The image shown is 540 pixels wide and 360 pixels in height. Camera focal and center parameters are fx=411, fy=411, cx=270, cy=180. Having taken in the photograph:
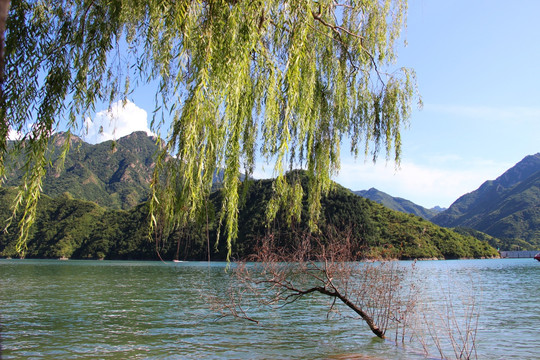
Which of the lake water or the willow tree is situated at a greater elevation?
the willow tree

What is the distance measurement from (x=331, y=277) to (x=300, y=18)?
757 centimetres

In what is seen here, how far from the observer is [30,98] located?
5238 millimetres

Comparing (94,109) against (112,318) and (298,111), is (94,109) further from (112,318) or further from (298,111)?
(112,318)

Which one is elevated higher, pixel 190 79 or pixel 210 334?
pixel 190 79

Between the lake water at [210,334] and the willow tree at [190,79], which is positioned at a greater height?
the willow tree at [190,79]

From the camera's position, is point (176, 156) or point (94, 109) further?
point (94, 109)

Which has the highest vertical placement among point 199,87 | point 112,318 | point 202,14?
point 202,14

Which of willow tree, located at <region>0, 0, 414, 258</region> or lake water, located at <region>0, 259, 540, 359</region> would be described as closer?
willow tree, located at <region>0, 0, 414, 258</region>

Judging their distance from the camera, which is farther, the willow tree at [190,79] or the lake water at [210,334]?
the lake water at [210,334]

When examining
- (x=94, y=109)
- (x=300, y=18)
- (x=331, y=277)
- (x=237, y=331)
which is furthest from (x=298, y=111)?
(x=237, y=331)

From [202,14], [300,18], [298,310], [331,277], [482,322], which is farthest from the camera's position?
[298,310]

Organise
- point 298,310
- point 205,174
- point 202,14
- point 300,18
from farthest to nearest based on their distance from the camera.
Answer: point 298,310
point 300,18
point 202,14
point 205,174

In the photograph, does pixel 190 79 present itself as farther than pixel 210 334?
No

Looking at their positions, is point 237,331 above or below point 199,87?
below
